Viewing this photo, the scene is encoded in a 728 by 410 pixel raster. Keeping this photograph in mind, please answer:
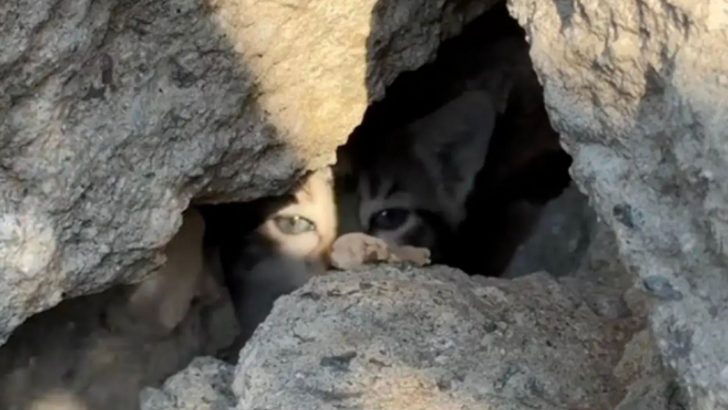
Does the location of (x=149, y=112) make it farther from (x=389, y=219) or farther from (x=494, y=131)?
(x=494, y=131)

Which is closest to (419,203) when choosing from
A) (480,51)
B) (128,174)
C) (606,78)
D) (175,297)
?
(480,51)

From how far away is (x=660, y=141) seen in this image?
106 centimetres

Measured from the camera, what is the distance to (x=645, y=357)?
4.08ft

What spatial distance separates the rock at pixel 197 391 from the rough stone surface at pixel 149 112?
4.5 inches

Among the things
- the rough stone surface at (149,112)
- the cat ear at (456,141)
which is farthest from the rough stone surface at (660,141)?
the cat ear at (456,141)

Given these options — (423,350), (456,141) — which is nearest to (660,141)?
(423,350)

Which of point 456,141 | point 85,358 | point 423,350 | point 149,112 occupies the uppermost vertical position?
point 456,141

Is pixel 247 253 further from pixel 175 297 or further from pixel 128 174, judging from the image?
pixel 128 174

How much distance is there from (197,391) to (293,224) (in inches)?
17.6

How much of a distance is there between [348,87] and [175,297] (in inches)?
13.4

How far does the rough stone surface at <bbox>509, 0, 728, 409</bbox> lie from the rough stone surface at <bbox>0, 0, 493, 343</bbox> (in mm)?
337

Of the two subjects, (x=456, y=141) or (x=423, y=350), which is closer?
(x=423, y=350)

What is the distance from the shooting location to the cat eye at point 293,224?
A: 177cm

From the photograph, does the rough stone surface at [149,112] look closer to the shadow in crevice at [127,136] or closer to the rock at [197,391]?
the shadow in crevice at [127,136]
